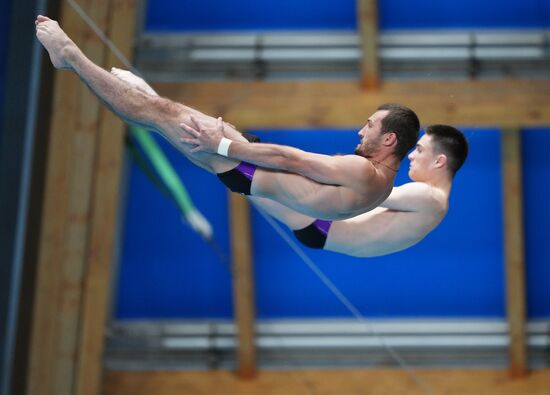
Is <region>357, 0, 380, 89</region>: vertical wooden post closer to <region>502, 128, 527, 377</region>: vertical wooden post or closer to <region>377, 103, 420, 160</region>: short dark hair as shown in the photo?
<region>502, 128, 527, 377</region>: vertical wooden post

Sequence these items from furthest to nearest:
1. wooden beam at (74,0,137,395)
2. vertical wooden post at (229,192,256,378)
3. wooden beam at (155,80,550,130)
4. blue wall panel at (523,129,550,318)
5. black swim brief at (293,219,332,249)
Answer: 1. blue wall panel at (523,129,550,318)
2. vertical wooden post at (229,192,256,378)
3. wooden beam at (74,0,137,395)
4. wooden beam at (155,80,550,130)
5. black swim brief at (293,219,332,249)

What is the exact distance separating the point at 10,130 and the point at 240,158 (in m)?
3.05

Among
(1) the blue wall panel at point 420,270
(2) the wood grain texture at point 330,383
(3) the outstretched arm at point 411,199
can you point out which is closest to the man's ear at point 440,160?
(3) the outstretched arm at point 411,199

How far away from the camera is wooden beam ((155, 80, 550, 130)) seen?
6141mm

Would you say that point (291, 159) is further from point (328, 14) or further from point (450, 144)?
point (328, 14)

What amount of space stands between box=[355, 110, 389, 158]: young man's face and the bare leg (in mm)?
632

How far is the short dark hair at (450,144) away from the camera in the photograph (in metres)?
4.41

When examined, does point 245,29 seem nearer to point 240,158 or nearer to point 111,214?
point 111,214

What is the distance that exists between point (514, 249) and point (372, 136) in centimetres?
334

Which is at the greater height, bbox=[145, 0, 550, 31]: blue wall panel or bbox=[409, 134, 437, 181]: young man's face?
bbox=[145, 0, 550, 31]: blue wall panel

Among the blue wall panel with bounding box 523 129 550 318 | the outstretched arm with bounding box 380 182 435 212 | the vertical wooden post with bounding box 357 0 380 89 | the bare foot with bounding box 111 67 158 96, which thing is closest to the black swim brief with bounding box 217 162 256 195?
the bare foot with bounding box 111 67 158 96

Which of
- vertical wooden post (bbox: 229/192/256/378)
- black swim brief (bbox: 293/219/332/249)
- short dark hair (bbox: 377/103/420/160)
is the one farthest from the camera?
vertical wooden post (bbox: 229/192/256/378)

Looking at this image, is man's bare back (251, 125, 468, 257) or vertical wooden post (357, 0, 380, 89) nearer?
man's bare back (251, 125, 468, 257)

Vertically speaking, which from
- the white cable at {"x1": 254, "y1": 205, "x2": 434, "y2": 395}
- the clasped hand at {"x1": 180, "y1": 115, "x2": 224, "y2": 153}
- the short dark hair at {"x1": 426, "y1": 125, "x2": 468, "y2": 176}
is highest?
the short dark hair at {"x1": 426, "y1": 125, "x2": 468, "y2": 176}
